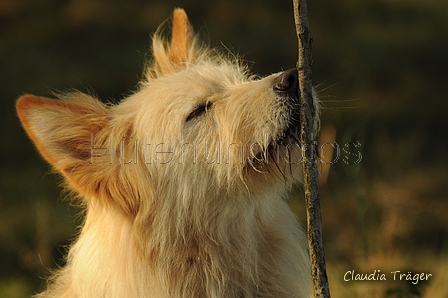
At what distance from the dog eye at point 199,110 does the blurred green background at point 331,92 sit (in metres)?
1.66

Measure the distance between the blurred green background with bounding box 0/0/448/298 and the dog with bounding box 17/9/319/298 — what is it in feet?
3.89

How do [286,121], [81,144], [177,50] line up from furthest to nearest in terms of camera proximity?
[177,50]
[81,144]
[286,121]

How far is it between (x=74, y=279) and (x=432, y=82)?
705 centimetres

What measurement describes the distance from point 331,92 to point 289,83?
233 inches

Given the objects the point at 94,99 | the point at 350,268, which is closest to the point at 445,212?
the point at 350,268

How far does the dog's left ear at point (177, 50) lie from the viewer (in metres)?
3.78

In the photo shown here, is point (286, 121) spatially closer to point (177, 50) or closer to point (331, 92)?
point (177, 50)

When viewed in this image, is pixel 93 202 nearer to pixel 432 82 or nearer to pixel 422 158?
pixel 422 158

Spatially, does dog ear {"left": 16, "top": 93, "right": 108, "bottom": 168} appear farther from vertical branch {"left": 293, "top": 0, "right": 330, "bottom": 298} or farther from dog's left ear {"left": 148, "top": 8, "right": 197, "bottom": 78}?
vertical branch {"left": 293, "top": 0, "right": 330, "bottom": 298}

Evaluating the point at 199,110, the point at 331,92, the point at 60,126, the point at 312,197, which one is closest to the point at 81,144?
the point at 60,126

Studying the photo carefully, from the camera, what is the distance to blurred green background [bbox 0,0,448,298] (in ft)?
18.7

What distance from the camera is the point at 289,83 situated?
286cm

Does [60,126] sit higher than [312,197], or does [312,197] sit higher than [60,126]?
[60,126]

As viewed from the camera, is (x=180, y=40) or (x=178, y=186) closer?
(x=178, y=186)
